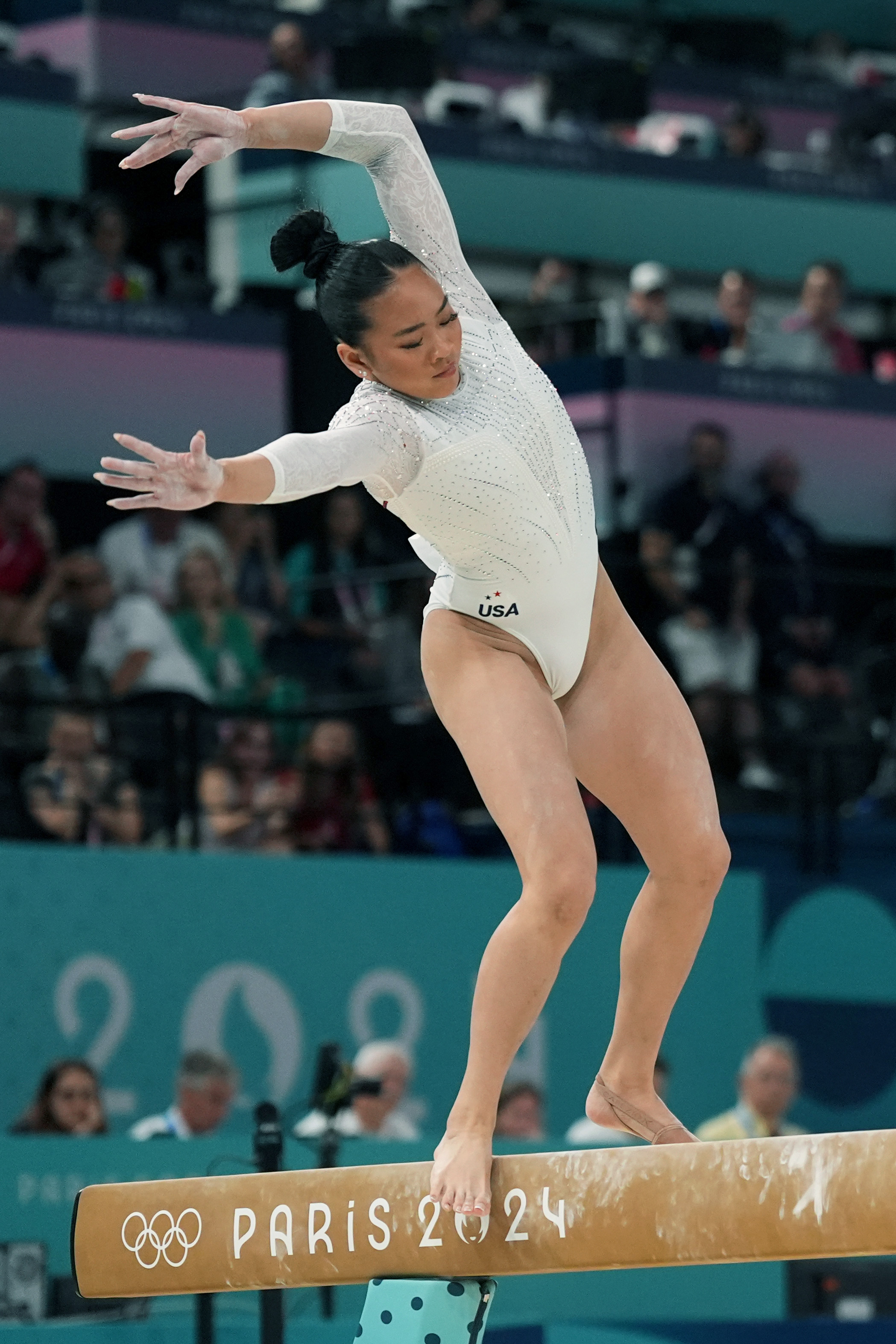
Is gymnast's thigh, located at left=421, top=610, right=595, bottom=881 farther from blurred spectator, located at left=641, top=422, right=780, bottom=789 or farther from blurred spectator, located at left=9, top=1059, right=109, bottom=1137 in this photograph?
blurred spectator, located at left=641, top=422, right=780, bottom=789

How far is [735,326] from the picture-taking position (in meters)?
11.6

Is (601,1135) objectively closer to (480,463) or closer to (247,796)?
(247,796)

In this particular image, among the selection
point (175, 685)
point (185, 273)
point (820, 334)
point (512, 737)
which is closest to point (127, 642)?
point (175, 685)

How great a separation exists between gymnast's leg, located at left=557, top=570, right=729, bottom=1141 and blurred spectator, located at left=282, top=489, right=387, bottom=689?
18.2ft

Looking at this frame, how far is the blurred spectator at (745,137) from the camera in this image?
1314cm

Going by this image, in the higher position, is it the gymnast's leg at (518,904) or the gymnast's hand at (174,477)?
the gymnast's hand at (174,477)

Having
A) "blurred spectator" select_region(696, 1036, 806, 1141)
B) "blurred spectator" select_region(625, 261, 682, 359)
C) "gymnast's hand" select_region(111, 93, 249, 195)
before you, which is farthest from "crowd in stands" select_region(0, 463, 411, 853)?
"gymnast's hand" select_region(111, 93, 249, 195)

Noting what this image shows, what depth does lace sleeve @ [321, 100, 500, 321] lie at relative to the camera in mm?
3941

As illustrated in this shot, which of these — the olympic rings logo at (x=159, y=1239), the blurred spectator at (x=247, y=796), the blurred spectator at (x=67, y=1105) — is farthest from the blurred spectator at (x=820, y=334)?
the olympic rings logo at (x=159, y=1239)

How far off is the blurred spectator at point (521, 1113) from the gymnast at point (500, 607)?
146 inches

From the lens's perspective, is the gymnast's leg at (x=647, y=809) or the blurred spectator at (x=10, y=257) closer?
the gymnast's leg at (x=647, y=809)

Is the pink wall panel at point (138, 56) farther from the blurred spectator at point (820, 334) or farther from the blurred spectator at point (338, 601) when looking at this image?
the blurred spectator at point (820, 334)

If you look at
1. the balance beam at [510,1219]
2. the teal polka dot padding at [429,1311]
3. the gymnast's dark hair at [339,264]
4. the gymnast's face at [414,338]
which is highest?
the gymnast's dark hair at [339,264]

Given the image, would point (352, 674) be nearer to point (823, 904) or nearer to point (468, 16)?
point (823, 904)
